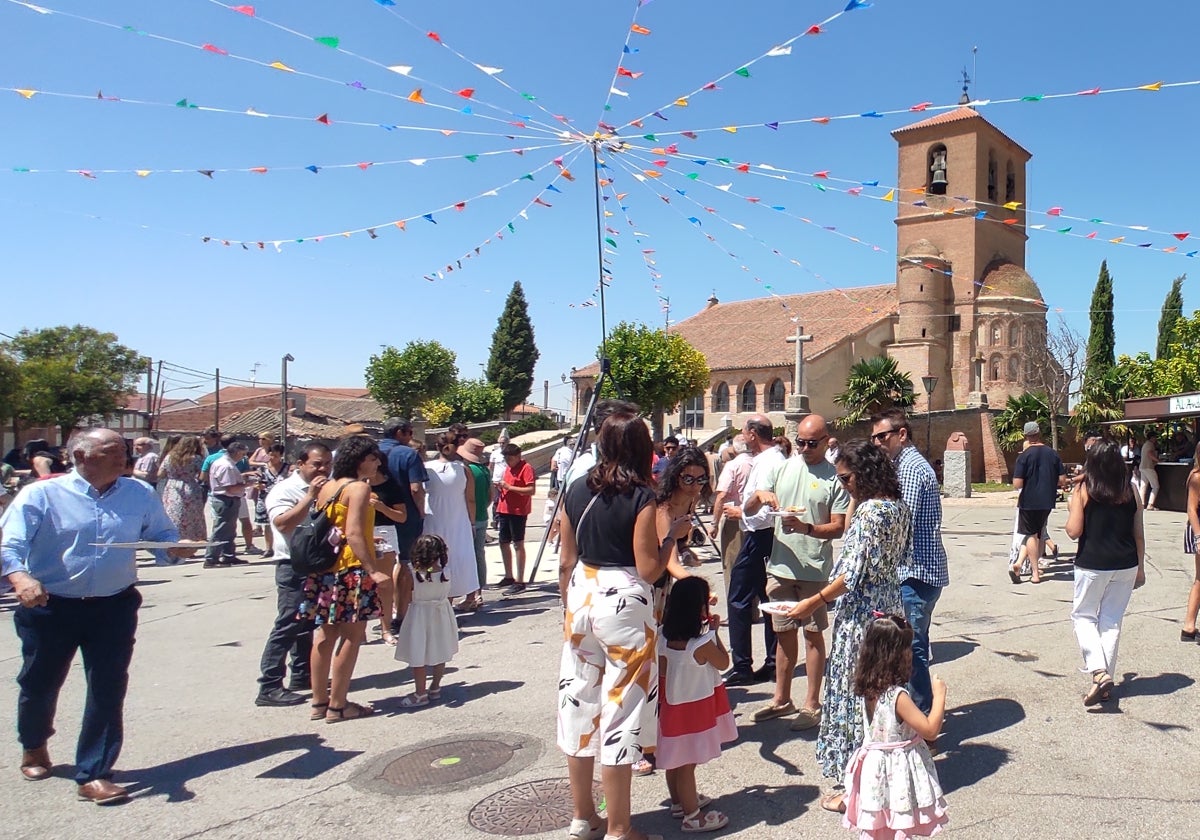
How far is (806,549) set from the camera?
514cm

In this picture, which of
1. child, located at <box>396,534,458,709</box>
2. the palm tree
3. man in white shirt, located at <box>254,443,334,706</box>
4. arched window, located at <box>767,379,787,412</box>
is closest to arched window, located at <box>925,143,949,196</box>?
arched window, located at <box>767,379,787,412</box>

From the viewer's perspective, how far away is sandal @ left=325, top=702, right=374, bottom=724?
527 cm

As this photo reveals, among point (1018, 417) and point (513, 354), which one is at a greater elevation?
point (513, 354)

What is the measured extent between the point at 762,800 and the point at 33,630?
11.6 ft

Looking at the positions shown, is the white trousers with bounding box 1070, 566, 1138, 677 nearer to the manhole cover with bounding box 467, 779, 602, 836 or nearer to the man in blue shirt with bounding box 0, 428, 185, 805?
the manhole cover with bounding box 467, 779, 602, 836

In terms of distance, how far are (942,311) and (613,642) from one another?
46540mm

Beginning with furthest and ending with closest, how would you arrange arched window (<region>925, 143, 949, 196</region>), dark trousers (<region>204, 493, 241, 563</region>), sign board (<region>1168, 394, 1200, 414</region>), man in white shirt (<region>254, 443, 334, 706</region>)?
arched window (<region>925, 143, 949, 196</region>) < sign board (<region>1168, 394, 1200, 414</region>) < dark trousers (<region>204, 493, 241, 563</region>) < man in white shirt (<region>254, 443, 334, 706</region>)

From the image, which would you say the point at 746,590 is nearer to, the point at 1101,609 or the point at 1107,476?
the point at 1101,609

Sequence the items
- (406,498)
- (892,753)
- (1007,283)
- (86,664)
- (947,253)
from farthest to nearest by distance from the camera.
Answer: (947,253)
(1007,283)
(406,498)
(86,664)
(892,753)

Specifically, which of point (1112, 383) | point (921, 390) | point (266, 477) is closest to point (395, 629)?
point (266, 477)

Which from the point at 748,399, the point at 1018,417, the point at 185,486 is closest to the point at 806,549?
the point at 185,486

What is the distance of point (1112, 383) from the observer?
32125 millimetres

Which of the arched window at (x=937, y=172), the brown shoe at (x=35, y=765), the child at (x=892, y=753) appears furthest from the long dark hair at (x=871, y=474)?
the arched window at (x=937, y=172)

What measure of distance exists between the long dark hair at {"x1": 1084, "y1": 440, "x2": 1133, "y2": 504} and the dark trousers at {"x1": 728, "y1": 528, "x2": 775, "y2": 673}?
1992 millimetres
